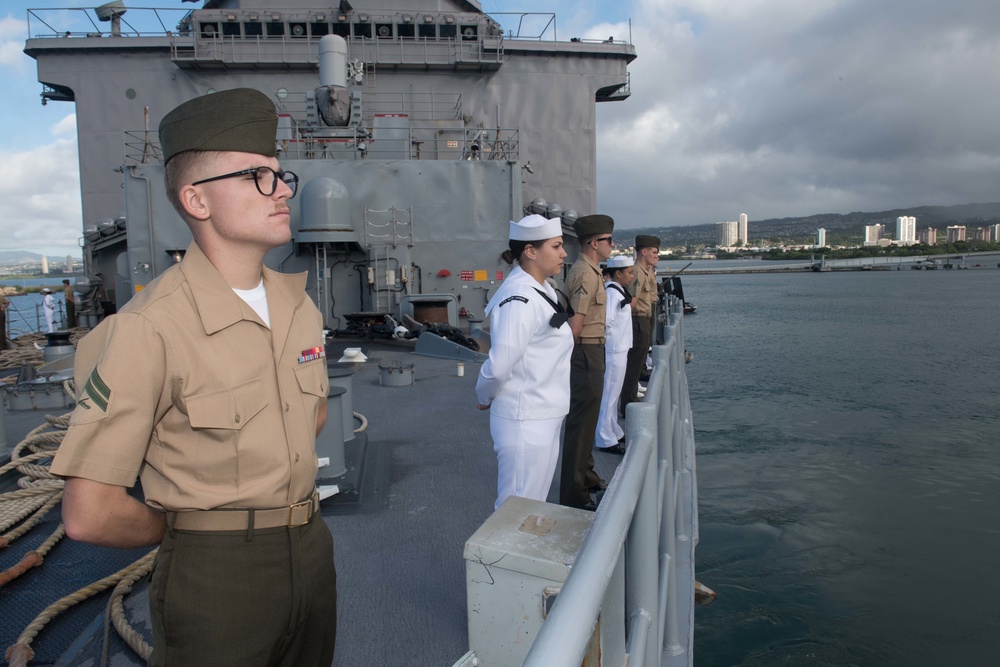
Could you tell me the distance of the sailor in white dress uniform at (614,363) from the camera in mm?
4895

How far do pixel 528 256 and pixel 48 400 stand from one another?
500 cm

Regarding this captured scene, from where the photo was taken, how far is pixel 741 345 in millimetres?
21109

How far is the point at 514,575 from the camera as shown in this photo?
1889mm

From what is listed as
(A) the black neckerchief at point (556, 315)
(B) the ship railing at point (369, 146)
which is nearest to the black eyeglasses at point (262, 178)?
(A) the black neckerchief at point (556, 315)

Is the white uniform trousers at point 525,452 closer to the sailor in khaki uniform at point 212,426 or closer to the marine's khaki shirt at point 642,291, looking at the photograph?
the sailor in khaki uniform at point 212,426

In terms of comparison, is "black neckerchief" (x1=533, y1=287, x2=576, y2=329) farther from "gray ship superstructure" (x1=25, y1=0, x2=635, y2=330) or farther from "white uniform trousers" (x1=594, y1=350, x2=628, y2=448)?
"gray ship superstructure" (x1=25, y1=0, x2=635, y2=330)

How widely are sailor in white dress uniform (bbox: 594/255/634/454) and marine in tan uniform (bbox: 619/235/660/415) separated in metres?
0.82

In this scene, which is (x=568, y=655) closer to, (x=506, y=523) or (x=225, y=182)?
(x=225, y=182)

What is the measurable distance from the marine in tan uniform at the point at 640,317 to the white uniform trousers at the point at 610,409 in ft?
2.88

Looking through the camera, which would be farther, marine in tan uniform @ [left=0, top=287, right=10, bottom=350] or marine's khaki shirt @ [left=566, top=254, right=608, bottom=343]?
marine in tan uniform @ [left=0, top=287, right=10, bottom=350]

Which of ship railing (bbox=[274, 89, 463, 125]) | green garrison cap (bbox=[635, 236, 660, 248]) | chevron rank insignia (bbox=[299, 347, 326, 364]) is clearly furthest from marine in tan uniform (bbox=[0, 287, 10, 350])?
chevron rank insignia (bbox=[299, 347, 326, 364])

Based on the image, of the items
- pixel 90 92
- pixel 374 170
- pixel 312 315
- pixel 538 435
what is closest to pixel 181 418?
pixel 312 315

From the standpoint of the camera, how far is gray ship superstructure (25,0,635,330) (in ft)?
33.6

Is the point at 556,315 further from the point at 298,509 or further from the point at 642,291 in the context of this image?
the point at 642,291
